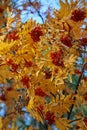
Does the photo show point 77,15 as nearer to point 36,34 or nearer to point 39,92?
point 36,34

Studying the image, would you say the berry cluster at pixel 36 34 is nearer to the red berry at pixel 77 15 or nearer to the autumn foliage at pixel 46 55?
the autumn foliage at pixel 46 55

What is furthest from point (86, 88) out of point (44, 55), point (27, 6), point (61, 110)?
point (27, 6)

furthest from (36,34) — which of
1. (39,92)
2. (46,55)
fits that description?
(39,92)

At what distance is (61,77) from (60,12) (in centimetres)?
19

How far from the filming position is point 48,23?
104 cm

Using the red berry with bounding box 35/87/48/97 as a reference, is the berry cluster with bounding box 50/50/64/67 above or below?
above

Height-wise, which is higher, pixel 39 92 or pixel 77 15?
pixel 77 15

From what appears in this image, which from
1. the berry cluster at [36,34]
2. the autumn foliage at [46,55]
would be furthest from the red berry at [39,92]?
the berry cluster at [36,34]

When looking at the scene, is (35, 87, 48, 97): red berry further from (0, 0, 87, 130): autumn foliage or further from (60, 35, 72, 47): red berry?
(60, 35, 72, 47): red berry

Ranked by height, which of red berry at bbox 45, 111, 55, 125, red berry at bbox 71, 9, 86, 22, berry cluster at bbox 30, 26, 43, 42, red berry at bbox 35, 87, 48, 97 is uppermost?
red berry at bbox 71, 9, 86, 22

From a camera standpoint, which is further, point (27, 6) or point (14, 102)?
point (27, 6)

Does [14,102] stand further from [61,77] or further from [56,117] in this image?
[61,77]

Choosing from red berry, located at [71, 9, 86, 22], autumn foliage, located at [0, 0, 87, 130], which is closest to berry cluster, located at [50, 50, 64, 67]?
autumn foliage, located at [0, 0, 87, 130]

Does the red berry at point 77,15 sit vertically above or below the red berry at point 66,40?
above
